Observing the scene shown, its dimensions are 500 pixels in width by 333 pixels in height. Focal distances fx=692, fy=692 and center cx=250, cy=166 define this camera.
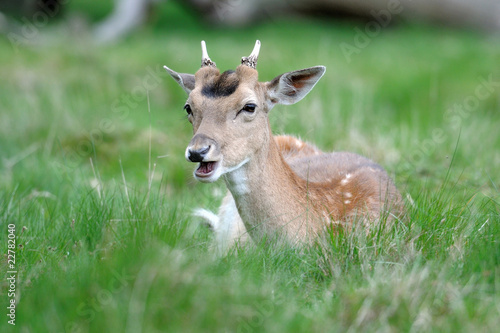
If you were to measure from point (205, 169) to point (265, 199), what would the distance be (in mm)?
538

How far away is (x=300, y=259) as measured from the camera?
401cm

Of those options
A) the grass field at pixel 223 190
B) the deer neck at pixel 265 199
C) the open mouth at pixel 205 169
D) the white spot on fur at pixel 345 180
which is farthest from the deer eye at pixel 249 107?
the white spot on fur at pixel 345 180

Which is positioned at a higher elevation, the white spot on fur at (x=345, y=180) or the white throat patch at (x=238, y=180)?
the white throat patch at (x=238, y=180)

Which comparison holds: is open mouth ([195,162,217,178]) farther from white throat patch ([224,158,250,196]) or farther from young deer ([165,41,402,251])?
white throat patch ([224,158,250,196])

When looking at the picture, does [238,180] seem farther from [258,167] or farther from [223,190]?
[223,190]

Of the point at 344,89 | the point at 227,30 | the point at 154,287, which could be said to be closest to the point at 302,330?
the point at 154,287

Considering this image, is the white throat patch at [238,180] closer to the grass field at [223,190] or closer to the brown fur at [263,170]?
the brown fur at [263,170]

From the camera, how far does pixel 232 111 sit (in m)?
4.39

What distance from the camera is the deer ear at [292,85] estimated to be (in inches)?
186

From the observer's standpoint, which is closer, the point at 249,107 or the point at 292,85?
the point at 249,107

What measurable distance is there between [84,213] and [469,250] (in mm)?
2323

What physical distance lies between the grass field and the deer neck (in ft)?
0.74

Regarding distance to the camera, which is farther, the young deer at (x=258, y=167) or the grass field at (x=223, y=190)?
the young deer at (x=258, y=167)

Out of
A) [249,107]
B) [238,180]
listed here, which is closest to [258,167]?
[238,180]
